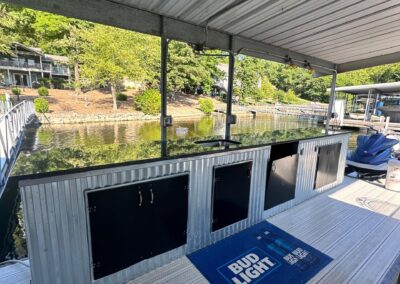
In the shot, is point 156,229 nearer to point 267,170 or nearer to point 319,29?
point 267,170

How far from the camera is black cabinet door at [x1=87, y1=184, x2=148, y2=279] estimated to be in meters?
1.73

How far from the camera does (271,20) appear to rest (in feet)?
10.5

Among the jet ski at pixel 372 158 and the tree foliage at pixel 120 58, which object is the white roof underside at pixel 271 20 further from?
the tree foliage at pixel 120 58

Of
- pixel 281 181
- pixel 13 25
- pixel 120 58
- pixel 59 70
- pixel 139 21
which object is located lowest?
pixel 281 181

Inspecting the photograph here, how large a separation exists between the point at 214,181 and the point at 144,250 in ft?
2.98

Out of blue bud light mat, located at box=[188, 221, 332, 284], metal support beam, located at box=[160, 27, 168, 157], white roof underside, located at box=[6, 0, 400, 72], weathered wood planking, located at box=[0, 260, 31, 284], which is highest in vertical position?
white roof underside, located at box=[6, 0, 400, 72]

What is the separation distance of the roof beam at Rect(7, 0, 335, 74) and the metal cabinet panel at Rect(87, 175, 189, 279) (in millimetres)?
1866

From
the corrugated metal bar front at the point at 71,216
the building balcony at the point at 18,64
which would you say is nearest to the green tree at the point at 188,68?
the building balcony at the point at 18,64

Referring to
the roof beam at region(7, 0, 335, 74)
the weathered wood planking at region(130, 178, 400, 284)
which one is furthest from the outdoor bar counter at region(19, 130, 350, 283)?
the roof beam at region(7, 0, 335, 74)

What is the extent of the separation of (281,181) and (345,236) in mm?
950

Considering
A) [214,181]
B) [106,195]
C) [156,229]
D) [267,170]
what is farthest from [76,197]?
[267,170]

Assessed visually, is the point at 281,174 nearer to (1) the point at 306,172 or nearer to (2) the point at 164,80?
(1) the point at 306,172

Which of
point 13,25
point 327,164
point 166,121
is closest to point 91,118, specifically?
point 13,25

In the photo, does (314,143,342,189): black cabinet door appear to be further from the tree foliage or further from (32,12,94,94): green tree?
(32,12,94,94): green tree
